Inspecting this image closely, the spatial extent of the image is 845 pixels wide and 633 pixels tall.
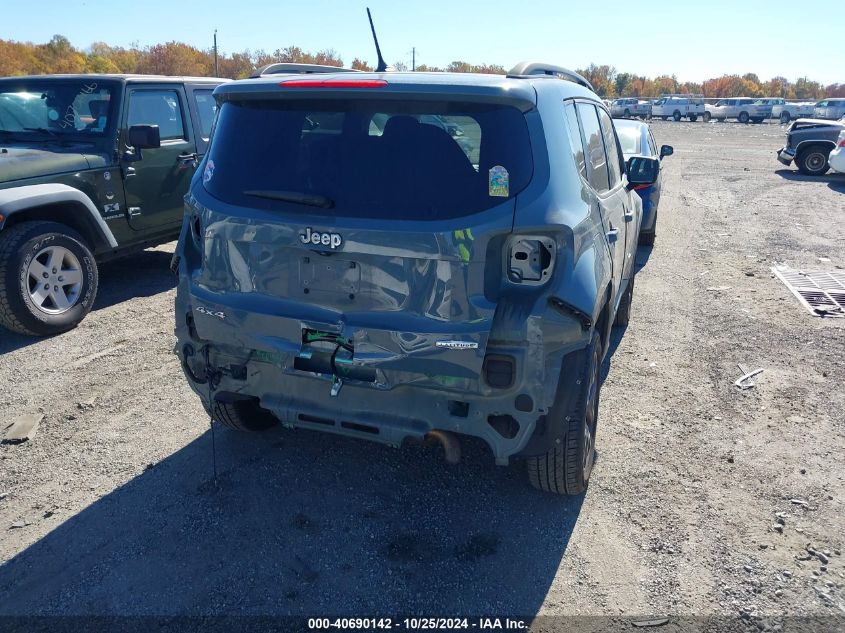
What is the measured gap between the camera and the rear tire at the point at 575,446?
2.99 metres

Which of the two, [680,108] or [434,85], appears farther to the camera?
[680,108]

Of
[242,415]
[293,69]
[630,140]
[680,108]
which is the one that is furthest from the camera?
[680,108]

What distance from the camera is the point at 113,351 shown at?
5.39 meters

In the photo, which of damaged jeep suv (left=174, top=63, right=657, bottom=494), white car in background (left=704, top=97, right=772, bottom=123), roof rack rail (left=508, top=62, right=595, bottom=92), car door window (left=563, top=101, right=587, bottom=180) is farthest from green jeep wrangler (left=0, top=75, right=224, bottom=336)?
white car in background (left=704, top=97, right=772, bottom=123)

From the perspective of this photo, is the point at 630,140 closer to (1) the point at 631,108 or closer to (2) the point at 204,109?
(2) the point at 204,109

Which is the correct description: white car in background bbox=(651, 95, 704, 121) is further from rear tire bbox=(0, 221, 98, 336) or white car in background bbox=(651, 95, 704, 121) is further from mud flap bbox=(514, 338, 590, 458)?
mud flap bbox=(514, 338, 590, 458)

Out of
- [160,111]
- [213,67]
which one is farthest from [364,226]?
[213,67]

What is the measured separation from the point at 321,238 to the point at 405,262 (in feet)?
1.31

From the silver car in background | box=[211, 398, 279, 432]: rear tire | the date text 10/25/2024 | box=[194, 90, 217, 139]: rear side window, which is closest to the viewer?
the date text 10/25/2024

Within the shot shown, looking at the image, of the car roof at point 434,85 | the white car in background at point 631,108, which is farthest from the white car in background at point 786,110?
the car roof at point 434,85

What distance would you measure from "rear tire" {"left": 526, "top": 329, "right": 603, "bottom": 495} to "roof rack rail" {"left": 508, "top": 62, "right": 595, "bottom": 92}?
1.33m

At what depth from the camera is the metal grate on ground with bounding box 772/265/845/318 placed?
6.57m

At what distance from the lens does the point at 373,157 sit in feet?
9.57

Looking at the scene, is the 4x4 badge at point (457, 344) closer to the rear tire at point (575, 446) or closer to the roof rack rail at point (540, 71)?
the rear tire at point (575, 446)
